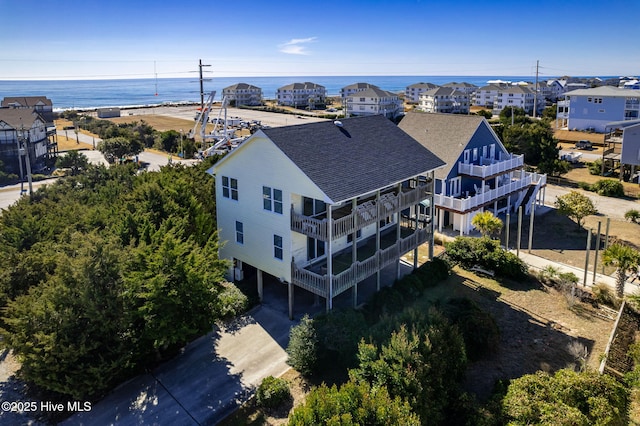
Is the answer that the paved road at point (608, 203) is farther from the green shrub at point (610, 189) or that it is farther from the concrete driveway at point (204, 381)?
the concrete driveway at point (204, 381)

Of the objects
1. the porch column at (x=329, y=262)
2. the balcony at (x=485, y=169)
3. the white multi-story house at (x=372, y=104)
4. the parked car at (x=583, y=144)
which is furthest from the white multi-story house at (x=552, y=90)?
the porch column at (x=329, y=262)

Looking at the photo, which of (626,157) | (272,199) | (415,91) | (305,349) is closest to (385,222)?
(272,199)

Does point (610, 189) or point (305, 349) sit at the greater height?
point (610, 189)

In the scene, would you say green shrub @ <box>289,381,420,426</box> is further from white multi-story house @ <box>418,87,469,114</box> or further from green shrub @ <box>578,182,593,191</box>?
white multi-story house @ <box>418,87,469,114</box>

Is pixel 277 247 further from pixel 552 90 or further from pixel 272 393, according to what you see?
pixel 552 90

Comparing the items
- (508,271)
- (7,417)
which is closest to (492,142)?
(508,271)

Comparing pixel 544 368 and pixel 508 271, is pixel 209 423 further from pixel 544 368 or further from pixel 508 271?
pixel 508 271

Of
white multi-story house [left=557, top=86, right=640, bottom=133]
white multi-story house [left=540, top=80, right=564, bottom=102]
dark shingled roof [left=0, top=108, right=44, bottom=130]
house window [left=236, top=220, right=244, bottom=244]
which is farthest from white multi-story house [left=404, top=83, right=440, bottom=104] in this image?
house window [left=236, top=220, right=244, bottom=244]
